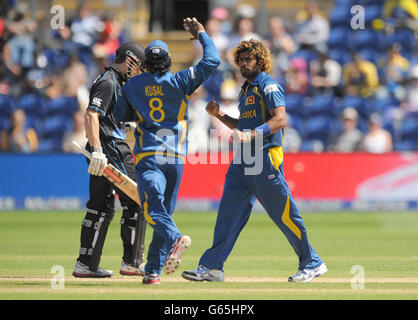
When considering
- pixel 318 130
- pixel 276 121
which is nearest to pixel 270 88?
pixel 276 121

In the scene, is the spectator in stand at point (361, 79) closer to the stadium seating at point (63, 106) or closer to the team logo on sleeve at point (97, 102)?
the stadium seating at point (63, 106)

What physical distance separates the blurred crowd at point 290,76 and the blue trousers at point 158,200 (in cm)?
951

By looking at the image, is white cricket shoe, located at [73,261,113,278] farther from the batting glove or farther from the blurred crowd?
the blurred crowd

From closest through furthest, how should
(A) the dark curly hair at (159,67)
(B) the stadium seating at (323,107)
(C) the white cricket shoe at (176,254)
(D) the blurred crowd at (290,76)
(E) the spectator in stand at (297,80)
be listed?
(C) the white cricket shoe at (176,254), (A) the dark curly hair at (159,67), (D) the blurred crowd at (290,76), (B) the stadium seating at (323,107), (E) the spectator in stand at (297,80)

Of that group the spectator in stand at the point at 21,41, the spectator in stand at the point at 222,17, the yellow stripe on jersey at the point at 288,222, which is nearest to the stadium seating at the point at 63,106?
the spectator in stand at the point at 21,41

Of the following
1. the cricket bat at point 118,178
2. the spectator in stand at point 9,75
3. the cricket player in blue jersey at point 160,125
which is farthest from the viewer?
the spectator in stand at point 9,75

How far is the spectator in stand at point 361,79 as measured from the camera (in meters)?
19.9

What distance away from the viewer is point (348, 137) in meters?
18.4

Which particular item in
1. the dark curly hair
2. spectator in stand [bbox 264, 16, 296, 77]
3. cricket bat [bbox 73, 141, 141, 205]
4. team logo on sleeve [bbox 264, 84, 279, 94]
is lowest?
cricket bat [bbox 73, 141, 141, 205]

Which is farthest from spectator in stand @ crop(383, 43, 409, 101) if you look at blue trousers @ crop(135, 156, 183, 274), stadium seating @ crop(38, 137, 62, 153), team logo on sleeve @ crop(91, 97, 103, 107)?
→ blue trousers @ crop(135, 156, 183, 274)

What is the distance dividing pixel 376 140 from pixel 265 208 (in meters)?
10.3

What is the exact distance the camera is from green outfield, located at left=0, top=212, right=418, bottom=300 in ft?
25.5

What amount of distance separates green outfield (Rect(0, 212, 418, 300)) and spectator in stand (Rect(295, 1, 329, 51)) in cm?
538
